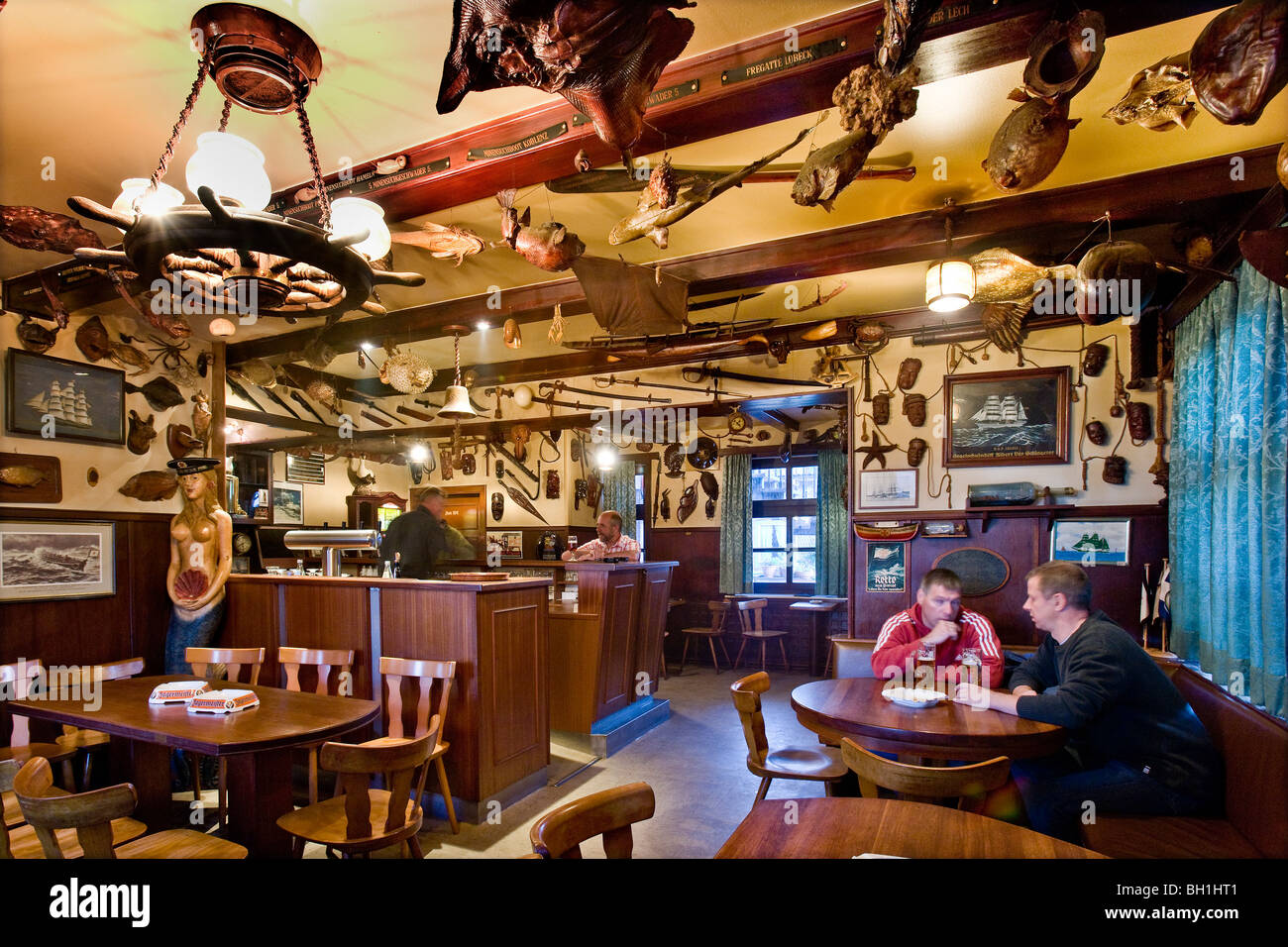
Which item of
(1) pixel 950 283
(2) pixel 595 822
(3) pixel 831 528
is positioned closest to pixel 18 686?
(2) pixel 595 822

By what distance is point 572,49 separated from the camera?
1.74 metres

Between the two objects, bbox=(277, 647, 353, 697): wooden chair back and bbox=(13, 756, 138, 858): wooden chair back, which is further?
bbox=(277, 647, 353, 697): wooden chair back

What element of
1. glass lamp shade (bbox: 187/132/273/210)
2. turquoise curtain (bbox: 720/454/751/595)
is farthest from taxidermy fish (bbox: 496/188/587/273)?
turquoise curtain (bbox: 720/454/751/595)

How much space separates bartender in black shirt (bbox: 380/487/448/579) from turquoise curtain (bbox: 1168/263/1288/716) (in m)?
5.35

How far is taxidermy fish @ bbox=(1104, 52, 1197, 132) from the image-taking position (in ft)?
7.38

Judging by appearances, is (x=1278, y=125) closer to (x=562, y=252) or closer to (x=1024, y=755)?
(x=1024, y=755)

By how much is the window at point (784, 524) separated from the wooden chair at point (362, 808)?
7.33 metres

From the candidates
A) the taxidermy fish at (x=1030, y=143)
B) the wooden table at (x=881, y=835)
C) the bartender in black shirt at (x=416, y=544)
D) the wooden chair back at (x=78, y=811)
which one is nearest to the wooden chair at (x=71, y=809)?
the wooden chair back at (x=78, y=811)

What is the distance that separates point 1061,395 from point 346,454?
28.5 feet

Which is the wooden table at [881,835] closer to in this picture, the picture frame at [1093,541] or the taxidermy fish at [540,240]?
the taxidermy fish at [540,240]

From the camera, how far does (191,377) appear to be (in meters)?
5.57

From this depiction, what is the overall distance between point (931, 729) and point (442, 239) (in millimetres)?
3509

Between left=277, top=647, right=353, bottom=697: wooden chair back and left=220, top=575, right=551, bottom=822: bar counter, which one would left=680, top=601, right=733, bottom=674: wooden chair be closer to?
left=220, top=575, right=551, bottom=822: bar counter
